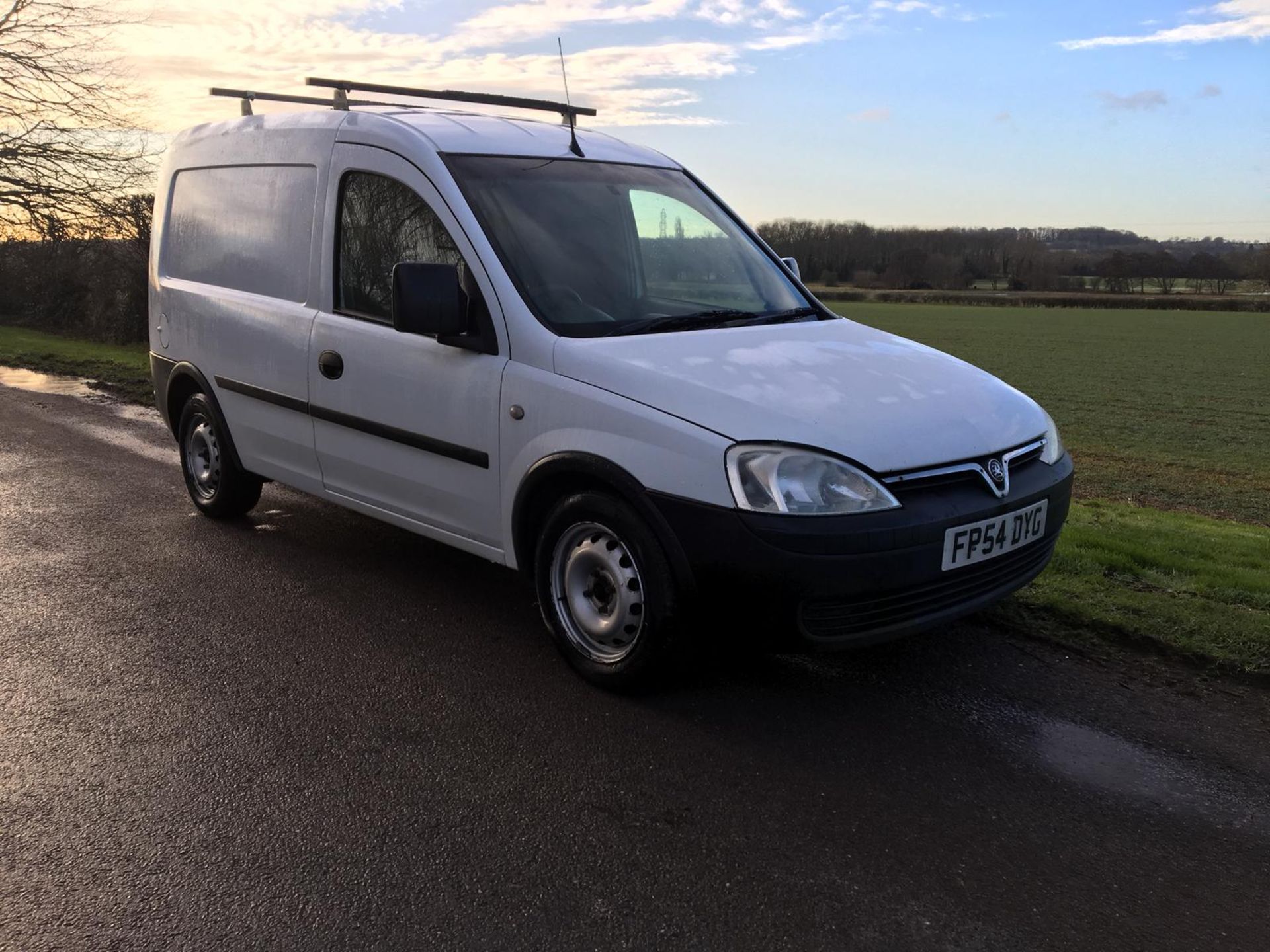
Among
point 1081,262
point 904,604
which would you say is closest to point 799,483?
point 904,604

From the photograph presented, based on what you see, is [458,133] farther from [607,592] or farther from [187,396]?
[187,396]

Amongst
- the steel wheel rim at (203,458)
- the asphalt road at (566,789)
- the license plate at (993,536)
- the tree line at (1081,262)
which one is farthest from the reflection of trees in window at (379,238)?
the tree line at (1081,262)

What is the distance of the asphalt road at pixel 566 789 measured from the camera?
8.88ft

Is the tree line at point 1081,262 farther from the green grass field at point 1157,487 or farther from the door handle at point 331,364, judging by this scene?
the door handle at point 331,364

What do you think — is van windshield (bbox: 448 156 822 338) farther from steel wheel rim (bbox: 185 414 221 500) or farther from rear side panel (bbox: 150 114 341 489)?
steel wheel rim (bbox: 185 414 221 500)

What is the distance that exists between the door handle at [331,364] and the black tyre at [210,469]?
1347 mm

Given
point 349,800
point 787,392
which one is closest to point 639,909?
point 349,800

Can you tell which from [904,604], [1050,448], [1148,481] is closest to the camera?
[904,604]

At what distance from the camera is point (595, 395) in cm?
391

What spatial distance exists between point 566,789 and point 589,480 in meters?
1.14

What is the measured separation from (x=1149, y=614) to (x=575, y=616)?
8.70ft

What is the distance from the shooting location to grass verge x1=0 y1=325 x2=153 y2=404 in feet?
42.2

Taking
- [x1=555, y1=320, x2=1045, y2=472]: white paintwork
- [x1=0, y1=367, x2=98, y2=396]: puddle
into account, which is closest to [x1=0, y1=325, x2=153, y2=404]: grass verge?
[x1=0, y1=367, x2=98, y2=396]: puddle

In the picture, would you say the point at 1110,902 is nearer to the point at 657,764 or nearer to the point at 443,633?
the point at 657,764
